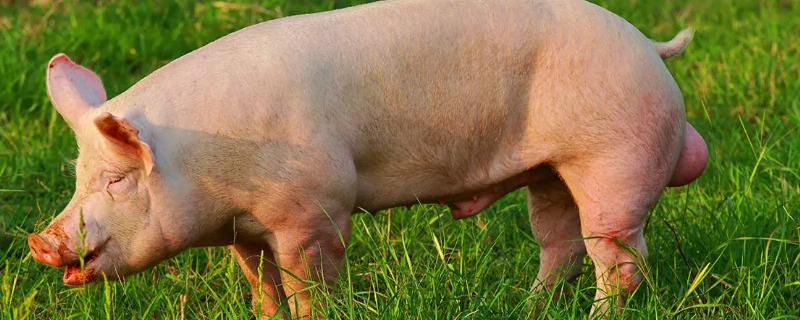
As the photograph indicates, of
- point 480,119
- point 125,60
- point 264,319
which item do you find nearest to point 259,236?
point 264,319

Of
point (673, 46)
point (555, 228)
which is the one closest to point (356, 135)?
point (555, 228)

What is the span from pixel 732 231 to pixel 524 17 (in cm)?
112

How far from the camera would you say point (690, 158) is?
404 cm

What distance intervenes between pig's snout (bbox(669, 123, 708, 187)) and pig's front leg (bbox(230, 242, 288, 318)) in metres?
1.25

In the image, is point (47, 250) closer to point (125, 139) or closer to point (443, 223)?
point (125, 139)

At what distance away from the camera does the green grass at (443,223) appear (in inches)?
149

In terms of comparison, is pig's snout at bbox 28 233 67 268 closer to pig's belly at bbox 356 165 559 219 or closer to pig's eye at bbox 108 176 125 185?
pig's eye at bbox 108 176 125 185

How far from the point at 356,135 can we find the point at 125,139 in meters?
0.63

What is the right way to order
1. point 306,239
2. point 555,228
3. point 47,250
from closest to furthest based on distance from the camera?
point 47,250 → point 306,239 → point 555,228

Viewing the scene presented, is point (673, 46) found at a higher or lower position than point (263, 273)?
higher

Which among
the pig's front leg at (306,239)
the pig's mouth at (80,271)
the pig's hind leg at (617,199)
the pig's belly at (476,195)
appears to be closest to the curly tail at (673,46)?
the pig's hind leg at (617,199)

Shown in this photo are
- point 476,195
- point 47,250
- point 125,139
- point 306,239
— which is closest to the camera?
point 125,139

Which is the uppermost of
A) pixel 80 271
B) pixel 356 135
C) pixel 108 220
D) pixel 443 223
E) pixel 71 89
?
pixel 71 89

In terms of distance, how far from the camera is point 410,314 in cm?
354
